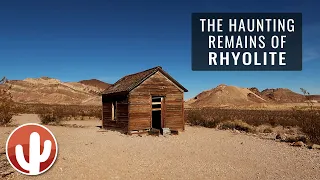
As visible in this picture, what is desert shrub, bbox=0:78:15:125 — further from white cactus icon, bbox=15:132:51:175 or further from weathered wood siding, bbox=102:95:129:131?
white cactus icon, bbox=15:132:51:175

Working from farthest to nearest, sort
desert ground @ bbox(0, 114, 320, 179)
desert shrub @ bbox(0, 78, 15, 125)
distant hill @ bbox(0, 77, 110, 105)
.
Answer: distant hill @ bbox(0, 77, 110, 105) → desert shrub @ bbox(0, 78, 15, 125) → desert ground @ bbox(0, 114, 320, 179)

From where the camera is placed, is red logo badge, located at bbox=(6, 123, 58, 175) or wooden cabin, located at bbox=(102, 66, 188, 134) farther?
wooden cabin, located at bbox=(102, 66, 188, 134)

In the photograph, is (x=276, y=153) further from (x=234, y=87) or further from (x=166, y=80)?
(x=234, y=87)

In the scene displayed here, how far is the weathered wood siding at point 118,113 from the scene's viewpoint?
18.4m

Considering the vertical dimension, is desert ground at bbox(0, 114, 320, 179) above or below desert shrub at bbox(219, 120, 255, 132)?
above

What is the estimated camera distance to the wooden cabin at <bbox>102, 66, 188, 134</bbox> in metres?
18.0

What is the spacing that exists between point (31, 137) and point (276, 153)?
433 inches

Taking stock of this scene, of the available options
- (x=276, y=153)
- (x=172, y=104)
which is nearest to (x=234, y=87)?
(x=172, y=104)

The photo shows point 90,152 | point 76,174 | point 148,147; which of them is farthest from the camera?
point 148,147

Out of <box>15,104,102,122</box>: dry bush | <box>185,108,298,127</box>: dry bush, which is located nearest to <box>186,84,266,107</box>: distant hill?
<box>15,104,102,122</box>: dry bush

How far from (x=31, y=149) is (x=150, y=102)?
16045 millimetres

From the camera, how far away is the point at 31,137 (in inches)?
98.6

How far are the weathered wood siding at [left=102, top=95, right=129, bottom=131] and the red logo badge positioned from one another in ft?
50.8

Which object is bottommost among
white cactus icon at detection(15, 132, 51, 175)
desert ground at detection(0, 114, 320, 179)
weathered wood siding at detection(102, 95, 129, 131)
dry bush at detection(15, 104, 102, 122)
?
dry bush at detection(15, 104, 102, 122)
